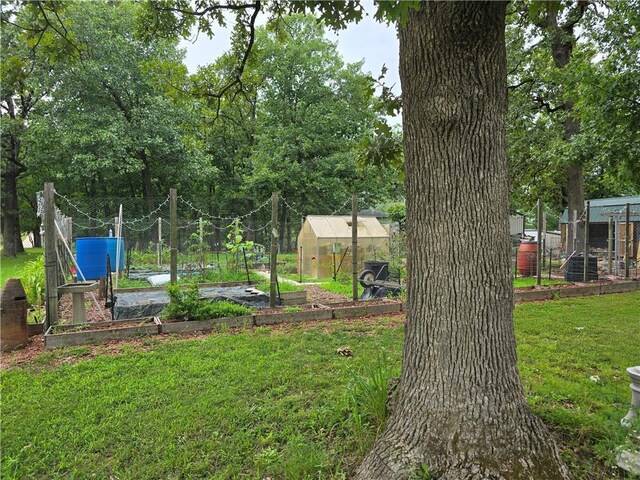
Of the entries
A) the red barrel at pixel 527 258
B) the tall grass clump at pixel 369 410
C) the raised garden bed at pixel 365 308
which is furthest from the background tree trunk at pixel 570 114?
the tall grass clump at pixel 369 410

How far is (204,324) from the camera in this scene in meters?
5.32

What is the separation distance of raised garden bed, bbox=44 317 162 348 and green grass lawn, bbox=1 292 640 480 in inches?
13.1

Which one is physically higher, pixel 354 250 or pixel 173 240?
pixel 173 240

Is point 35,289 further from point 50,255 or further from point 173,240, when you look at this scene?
point 173,240

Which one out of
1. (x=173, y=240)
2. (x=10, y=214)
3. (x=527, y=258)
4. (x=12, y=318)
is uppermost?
(x=10, y=214)

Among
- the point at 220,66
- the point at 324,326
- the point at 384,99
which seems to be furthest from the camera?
the point at 324,326

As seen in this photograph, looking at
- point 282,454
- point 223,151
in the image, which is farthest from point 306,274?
point 223,151

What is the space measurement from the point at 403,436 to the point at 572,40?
1364 centimetres

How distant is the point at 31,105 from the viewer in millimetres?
19609

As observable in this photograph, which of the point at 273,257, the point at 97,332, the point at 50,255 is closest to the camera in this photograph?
the point at 97,332

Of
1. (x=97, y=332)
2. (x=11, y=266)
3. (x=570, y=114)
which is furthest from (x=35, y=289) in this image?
(x=570, y=114)

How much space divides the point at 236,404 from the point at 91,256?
284 inches

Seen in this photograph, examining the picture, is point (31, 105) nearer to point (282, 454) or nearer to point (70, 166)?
point (70, 166)

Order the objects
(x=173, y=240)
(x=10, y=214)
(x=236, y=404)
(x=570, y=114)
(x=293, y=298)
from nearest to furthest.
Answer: (x=236, y=404), (x=173, y=240), (x=293, y=298), (x=570, y=114), (x=10, y=214)
